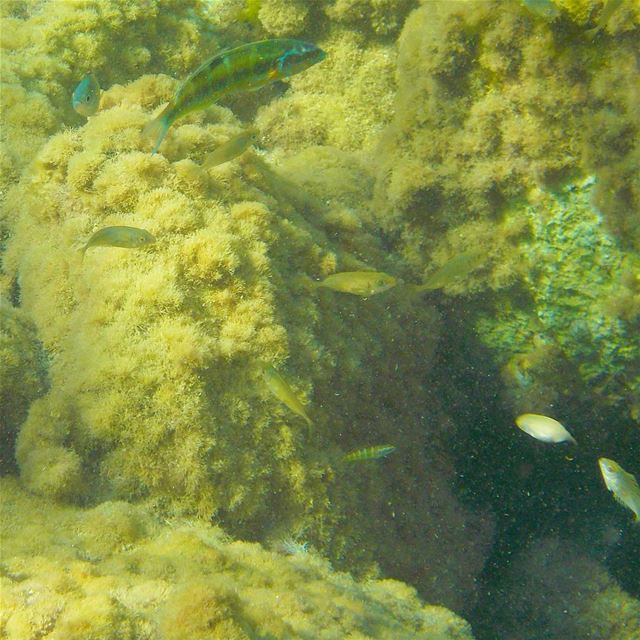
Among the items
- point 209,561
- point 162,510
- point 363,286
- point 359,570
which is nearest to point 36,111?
point 363,286

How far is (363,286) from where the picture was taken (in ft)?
12.8

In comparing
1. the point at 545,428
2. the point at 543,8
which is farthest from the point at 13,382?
the point at 543,8

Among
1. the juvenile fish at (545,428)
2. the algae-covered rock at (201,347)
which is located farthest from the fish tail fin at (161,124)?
the juvenile fish at (545,428)

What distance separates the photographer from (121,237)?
10.5 ft

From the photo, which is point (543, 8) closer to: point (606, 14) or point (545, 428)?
point (606, 14)

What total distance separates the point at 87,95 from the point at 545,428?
4.62 metres

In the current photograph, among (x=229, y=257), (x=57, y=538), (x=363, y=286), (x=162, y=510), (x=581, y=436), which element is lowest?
(x=581, y=436)

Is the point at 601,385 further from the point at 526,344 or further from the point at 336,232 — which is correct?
the point at 336,232

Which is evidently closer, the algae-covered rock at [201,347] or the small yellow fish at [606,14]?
the algae-covered rock at [201,347]

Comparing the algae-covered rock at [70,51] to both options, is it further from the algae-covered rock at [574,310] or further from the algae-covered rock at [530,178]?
the algae-covered rock at [574,310]

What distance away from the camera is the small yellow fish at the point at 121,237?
123 inches

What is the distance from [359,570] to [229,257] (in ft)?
7.93

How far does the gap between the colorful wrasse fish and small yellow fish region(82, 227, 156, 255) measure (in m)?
0.56

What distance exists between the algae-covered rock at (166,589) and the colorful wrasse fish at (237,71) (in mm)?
2199
